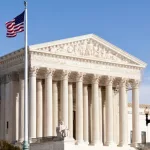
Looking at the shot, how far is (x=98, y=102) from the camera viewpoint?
8212cm

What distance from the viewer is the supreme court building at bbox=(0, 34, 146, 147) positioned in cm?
7525

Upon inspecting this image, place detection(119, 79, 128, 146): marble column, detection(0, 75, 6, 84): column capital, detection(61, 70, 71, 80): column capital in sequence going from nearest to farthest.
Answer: detection(61, 70, 71, 80): column capital
detection(0, 75, 6, 84): column capital
detection(119, 79, 128, 146): marble column

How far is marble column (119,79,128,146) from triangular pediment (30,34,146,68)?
144 inches

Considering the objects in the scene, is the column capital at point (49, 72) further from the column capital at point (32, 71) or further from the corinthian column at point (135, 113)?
the corinthian column at point (135, 113)

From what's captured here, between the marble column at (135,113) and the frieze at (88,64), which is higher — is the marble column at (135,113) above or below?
below

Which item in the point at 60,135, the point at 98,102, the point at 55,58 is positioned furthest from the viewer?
the point at 98,102

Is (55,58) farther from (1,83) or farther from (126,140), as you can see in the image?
(126,140)

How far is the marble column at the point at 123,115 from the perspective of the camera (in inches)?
3241

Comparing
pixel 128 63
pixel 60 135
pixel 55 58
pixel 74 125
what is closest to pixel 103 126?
pixel 74 125

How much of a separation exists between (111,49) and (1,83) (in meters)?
16.6

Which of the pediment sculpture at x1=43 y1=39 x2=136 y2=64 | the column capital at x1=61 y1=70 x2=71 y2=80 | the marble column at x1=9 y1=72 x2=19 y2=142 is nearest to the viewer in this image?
the column capital at x1=61 y1=70 x2=71 y2=80

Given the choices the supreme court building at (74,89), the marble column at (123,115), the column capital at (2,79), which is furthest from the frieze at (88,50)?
the column capital at (2,79)

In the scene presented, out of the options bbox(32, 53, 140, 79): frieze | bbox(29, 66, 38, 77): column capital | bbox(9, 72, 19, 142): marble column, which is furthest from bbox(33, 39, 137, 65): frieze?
bbox(9, 72, 19, 142): marble column

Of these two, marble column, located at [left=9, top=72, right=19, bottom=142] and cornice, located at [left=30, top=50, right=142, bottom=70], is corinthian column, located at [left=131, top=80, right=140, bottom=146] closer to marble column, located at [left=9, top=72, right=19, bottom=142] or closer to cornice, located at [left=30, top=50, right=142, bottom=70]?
cornice, located at [left=30, top=50, right=142, bottom=70]
